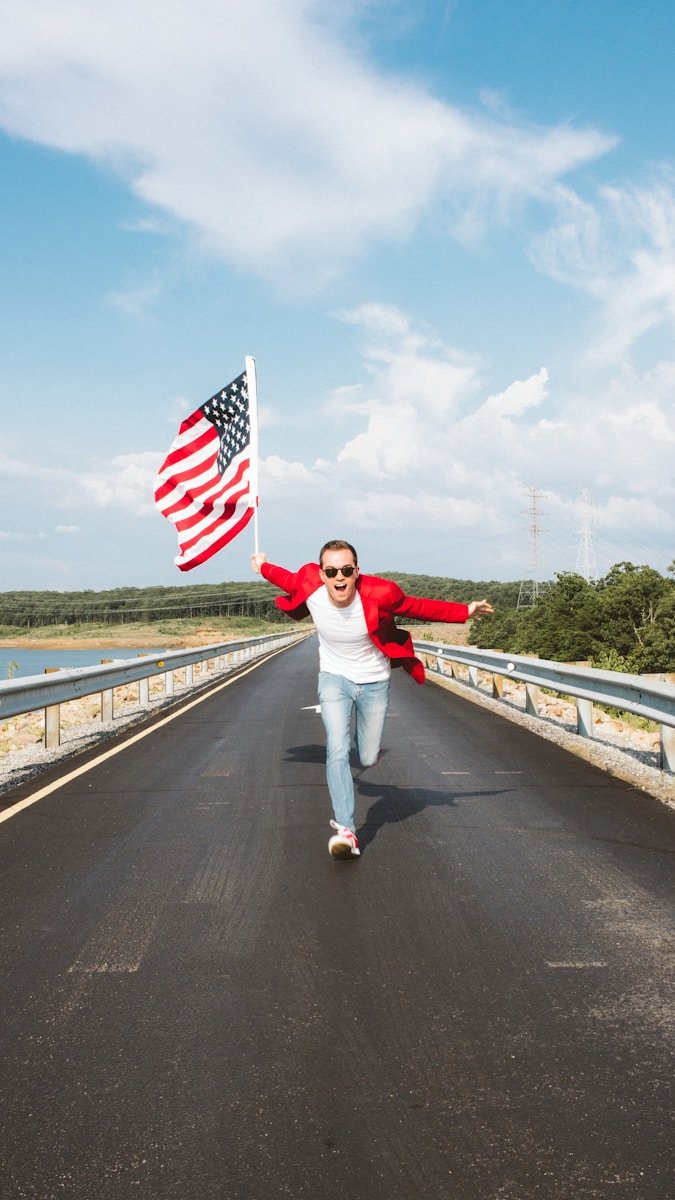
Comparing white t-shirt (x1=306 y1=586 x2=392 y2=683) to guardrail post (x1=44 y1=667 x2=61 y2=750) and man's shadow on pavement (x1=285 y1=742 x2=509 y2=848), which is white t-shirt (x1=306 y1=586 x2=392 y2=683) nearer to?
man's shadow on pavement (x1=285 y1=742 x2=509 y2=848)

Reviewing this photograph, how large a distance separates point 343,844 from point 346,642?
134 centimetres

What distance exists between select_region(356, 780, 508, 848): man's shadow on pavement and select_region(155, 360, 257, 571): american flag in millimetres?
3849

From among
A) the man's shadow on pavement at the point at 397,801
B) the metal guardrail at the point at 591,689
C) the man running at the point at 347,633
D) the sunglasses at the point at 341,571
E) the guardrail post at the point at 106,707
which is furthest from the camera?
the guardrail post at the point at 106,707

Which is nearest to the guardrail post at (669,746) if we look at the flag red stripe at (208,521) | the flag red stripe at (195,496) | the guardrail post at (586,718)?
the guardrail post at (586,718)

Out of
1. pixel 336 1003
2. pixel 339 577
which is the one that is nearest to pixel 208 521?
pixel 339 577

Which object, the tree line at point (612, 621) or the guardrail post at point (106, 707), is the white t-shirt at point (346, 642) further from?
the tree line at point (612, 621)

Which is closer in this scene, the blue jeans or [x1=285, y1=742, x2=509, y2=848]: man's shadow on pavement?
the blue jeans

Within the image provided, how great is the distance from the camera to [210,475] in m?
11.5

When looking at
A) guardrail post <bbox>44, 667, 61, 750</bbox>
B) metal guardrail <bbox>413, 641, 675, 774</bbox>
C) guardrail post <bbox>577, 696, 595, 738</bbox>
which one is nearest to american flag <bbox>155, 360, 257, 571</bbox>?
guardrail post <bbox>44, 667, 61, 750</bbox>

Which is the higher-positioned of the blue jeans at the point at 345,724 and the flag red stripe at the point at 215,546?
the flag red stripe at the point at 215,546

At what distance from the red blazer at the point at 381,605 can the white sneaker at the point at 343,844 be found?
123 cm

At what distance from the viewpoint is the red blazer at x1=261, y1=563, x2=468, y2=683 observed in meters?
6.16

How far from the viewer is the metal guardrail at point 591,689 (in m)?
9.18

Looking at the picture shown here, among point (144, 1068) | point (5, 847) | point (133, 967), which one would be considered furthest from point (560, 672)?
point (144, 1068)
